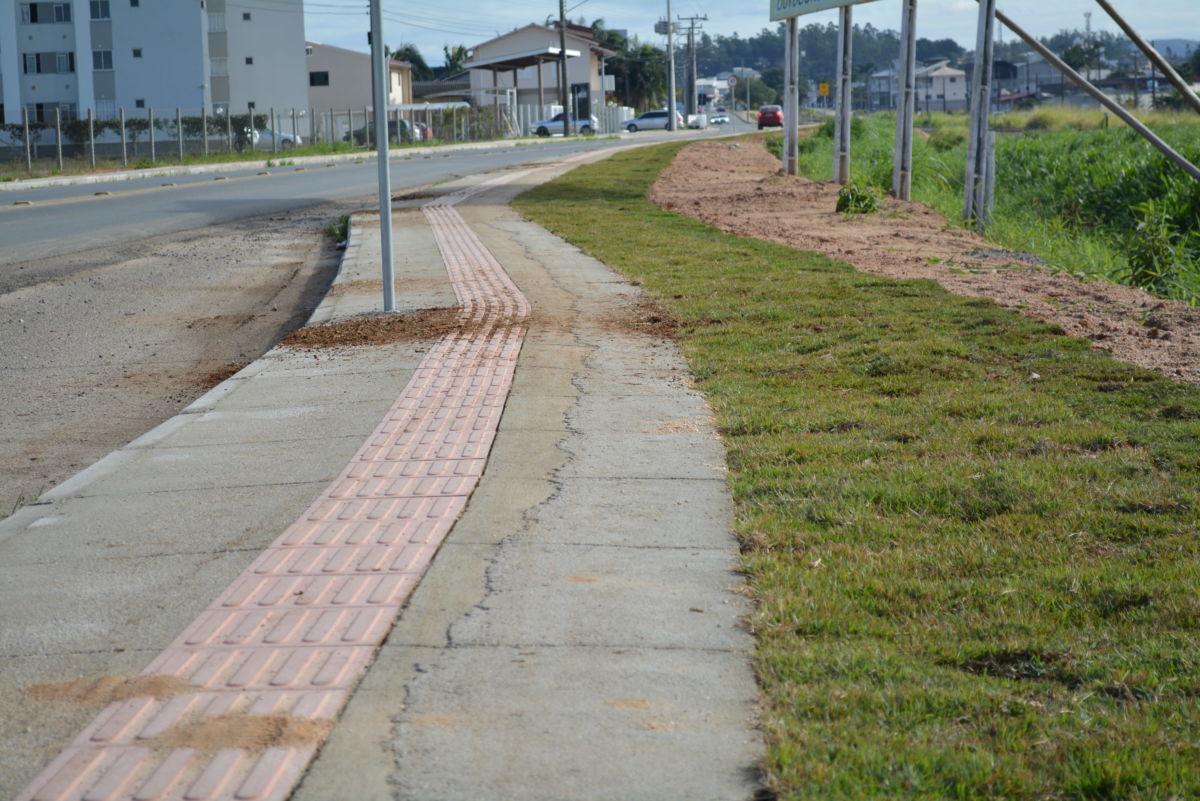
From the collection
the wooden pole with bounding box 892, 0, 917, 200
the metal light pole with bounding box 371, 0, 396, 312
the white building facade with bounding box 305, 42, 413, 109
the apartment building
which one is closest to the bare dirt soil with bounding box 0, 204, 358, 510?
the metal light pole with bounding box 371, 0, 396, 312

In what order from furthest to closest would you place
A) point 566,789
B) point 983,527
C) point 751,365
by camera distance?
point 751,365, point 983,527, point 566,789

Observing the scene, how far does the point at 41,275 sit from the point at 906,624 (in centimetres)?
1285

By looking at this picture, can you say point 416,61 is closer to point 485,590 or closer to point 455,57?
point 455,57

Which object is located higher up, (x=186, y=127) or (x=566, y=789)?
(x=186, y=127)

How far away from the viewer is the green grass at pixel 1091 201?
13734 millimetres

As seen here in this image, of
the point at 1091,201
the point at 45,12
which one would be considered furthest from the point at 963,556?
the point at 45,12

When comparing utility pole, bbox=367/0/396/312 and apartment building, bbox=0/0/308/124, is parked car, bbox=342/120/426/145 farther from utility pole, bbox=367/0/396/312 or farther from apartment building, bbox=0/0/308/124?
utility pole, bbox=367/0/396/312

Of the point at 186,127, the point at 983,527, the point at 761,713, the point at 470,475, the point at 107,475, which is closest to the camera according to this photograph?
the point at 761,713

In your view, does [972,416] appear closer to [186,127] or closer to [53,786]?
[53,786]

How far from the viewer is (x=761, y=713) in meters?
3.23

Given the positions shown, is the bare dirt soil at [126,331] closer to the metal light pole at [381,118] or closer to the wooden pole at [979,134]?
the metal light pole at [381,118]

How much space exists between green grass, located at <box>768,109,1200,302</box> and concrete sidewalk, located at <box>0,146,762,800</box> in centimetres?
830

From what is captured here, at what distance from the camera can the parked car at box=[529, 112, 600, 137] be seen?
81.2 meters

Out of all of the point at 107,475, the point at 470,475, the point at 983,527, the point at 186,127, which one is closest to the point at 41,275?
the point at 107,475
